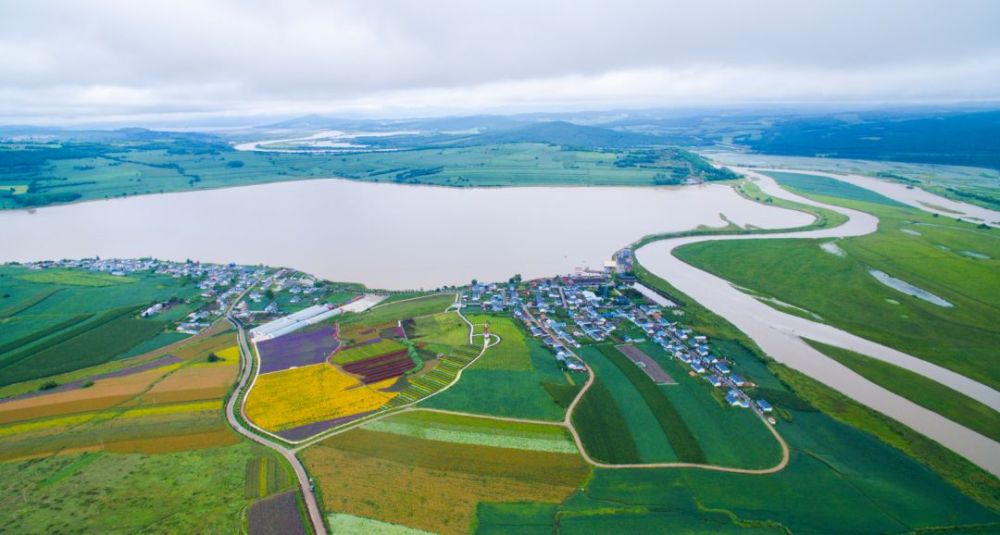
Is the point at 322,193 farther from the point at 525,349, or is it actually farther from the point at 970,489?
the point at 970,489

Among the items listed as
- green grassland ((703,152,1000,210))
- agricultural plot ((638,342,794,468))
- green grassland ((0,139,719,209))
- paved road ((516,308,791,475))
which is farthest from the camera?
green grassland ((0,139,719,209))

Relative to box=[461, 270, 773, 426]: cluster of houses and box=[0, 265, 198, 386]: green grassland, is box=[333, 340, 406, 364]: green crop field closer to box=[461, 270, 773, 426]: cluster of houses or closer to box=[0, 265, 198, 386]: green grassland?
box=[461, 270, 773, 426]: cluster of houses

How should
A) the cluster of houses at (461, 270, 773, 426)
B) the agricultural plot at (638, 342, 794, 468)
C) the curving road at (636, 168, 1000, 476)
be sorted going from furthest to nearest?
the cluster of houses at (461, 270, 773, 426) → the curving road at (636, 168, 1000, 476) → the agricultural plot at (638, 342, 794, 468)

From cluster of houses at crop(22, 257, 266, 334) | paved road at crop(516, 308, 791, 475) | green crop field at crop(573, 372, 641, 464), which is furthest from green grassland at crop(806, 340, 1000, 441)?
cluster of houses at crop(22, 257, 266, 334)

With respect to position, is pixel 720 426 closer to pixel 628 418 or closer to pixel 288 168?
pixel 628 418

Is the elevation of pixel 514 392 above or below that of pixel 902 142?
below

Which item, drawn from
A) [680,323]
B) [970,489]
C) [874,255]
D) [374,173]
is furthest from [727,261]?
[374,173]

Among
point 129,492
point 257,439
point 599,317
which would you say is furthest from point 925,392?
point 129,492
